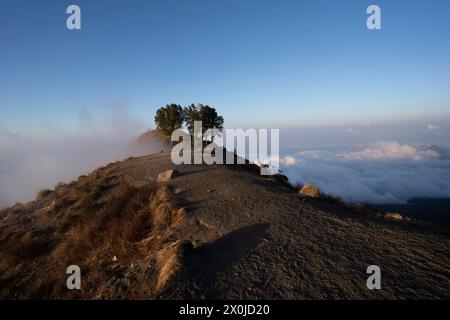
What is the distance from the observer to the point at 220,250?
7828 millimetres

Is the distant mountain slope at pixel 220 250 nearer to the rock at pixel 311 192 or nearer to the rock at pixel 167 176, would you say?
the rock at pixel 167 176

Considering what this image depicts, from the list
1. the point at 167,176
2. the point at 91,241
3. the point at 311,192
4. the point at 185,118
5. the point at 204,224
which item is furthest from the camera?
the point at 185,118

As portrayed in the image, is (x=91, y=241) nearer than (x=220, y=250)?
No

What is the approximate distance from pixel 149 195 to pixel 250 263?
880 cm

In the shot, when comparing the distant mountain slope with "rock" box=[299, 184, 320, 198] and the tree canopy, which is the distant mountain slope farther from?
the tree canopy

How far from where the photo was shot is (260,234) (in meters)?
8.50

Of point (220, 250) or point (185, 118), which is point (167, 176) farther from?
point (185, 118)

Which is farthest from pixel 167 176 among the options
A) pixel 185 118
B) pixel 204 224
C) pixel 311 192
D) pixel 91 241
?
pixel 185 118

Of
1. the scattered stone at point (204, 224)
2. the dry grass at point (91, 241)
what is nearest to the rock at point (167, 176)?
the dry grass at point (91, 241)

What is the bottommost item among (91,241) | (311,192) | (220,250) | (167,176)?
(91,241)
